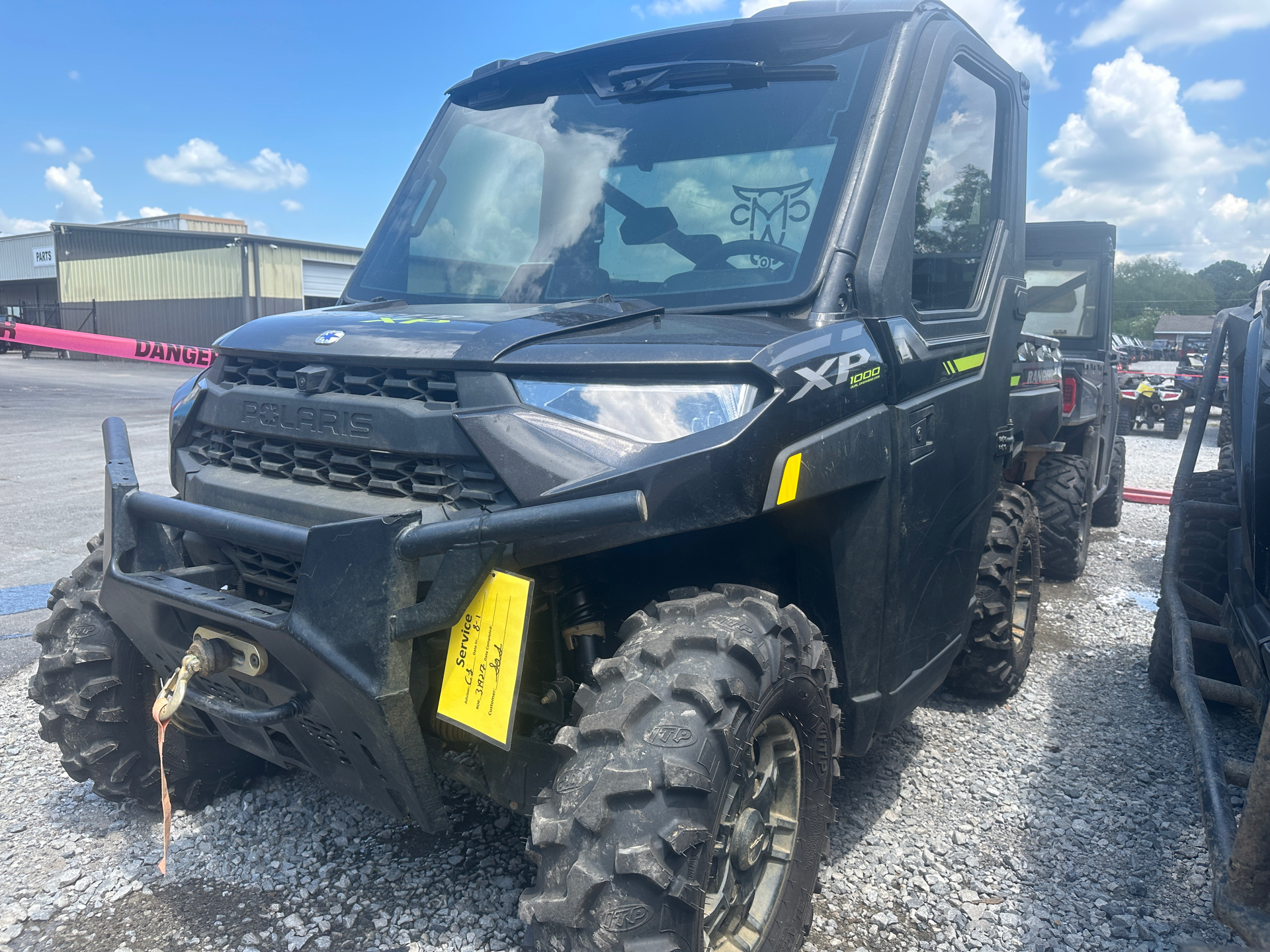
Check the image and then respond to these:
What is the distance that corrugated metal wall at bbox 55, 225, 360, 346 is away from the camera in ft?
112

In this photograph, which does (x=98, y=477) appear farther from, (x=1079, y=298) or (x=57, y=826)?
(x=1079, y=298)

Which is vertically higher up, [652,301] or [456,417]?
[652,301]

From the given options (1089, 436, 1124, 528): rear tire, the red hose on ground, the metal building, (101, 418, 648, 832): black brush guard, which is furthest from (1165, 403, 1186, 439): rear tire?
the metal building

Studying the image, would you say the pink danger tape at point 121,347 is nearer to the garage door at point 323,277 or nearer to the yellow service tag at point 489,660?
the yellow service tag at point 489,660

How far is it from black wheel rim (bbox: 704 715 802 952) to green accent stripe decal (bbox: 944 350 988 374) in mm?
1194

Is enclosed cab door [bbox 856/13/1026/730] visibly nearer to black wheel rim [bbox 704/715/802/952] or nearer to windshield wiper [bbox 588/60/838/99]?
windshield wiper [bbox 588/60/838/99]

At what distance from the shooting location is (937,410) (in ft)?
8.78

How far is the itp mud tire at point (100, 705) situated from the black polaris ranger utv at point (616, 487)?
1cm

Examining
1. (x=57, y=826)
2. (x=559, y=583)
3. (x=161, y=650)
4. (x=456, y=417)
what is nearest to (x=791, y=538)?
(x=559, y=583)

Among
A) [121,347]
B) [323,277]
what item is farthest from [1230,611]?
[323,277]

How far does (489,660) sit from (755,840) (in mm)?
789

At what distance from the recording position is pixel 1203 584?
13.5 ft

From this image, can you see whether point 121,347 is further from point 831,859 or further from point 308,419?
point 831,859

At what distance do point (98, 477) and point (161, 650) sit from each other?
26.3 ft
